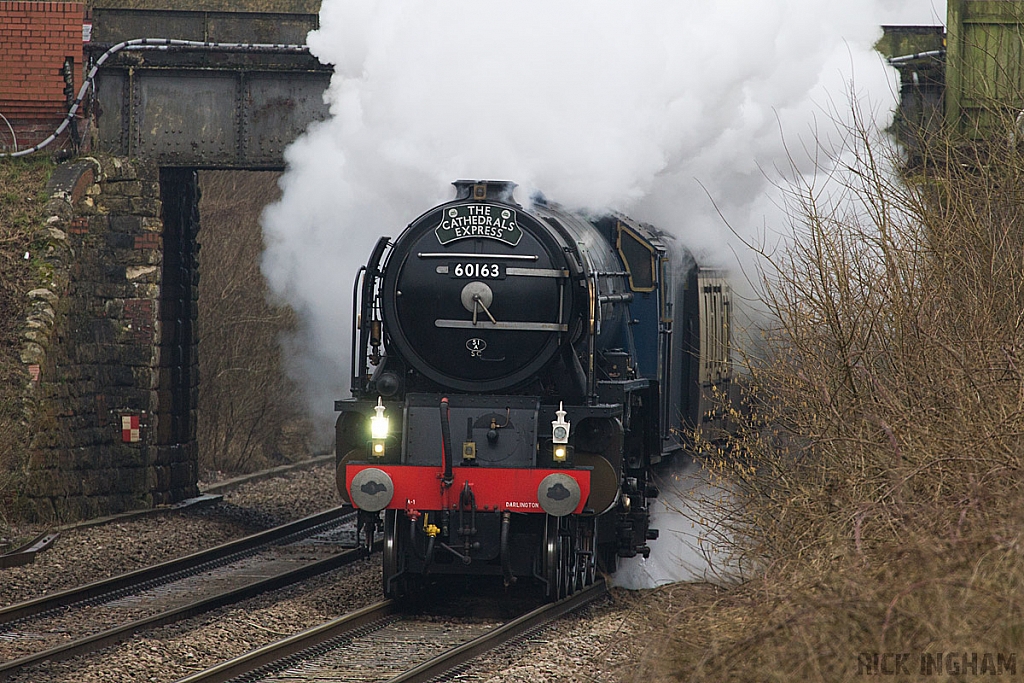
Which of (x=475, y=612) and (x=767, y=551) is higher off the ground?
(x=767, y=551)

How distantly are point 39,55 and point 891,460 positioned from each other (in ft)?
35.6

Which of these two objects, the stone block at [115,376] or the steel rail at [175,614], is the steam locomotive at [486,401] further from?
the stone block at [115,376]

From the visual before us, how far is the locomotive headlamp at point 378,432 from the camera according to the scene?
27.1 feet

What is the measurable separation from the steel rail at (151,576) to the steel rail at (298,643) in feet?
7.08

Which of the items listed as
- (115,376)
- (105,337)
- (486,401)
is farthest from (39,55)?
(486,401)

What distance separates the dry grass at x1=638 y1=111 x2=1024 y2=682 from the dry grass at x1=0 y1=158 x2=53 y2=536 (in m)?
6.61

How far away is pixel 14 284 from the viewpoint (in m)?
12.8

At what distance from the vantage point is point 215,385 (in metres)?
19.4

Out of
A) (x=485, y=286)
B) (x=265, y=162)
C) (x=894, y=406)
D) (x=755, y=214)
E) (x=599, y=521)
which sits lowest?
(x=599, y=521)

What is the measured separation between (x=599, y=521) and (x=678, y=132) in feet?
10.4

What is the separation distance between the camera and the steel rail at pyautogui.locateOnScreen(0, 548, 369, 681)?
716 centimetres

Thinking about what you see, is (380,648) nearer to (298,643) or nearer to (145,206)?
(298,643)

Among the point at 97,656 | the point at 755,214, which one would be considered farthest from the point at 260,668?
Result: the point at 755,214

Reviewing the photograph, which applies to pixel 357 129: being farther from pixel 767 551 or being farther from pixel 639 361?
pixel 767 551
